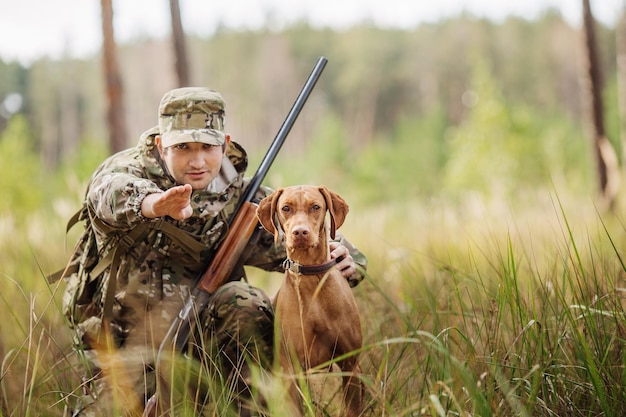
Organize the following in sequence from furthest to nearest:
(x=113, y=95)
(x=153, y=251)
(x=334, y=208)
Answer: (x=113, y=95)
(x=153, y=251)
(x=334, y=208)

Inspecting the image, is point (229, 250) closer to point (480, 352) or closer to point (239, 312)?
point (239, 312)

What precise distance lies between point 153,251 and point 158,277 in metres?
0.14

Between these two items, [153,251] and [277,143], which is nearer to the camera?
[153,251]

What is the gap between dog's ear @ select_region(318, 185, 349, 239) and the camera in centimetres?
287

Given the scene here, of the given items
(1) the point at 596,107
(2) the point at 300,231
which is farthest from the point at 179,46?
(2) the point at 300,231

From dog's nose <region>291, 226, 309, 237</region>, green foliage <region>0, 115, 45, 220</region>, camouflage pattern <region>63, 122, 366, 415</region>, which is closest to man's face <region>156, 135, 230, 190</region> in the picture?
camouflage pattern <region>63, 122, 366, 415</region>

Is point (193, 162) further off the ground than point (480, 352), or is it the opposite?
point (193, 162)

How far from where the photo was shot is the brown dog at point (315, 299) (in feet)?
9.18

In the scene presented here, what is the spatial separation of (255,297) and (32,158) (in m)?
27.1

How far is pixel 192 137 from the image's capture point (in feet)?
10.1

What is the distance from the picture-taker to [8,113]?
56438 mm

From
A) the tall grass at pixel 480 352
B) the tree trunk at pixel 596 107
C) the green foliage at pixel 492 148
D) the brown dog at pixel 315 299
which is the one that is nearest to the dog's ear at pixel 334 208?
the brown dog at pixel 315 299

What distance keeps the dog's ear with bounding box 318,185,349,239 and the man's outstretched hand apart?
596mm

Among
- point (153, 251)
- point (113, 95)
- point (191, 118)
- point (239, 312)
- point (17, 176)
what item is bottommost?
point (17, 176)
